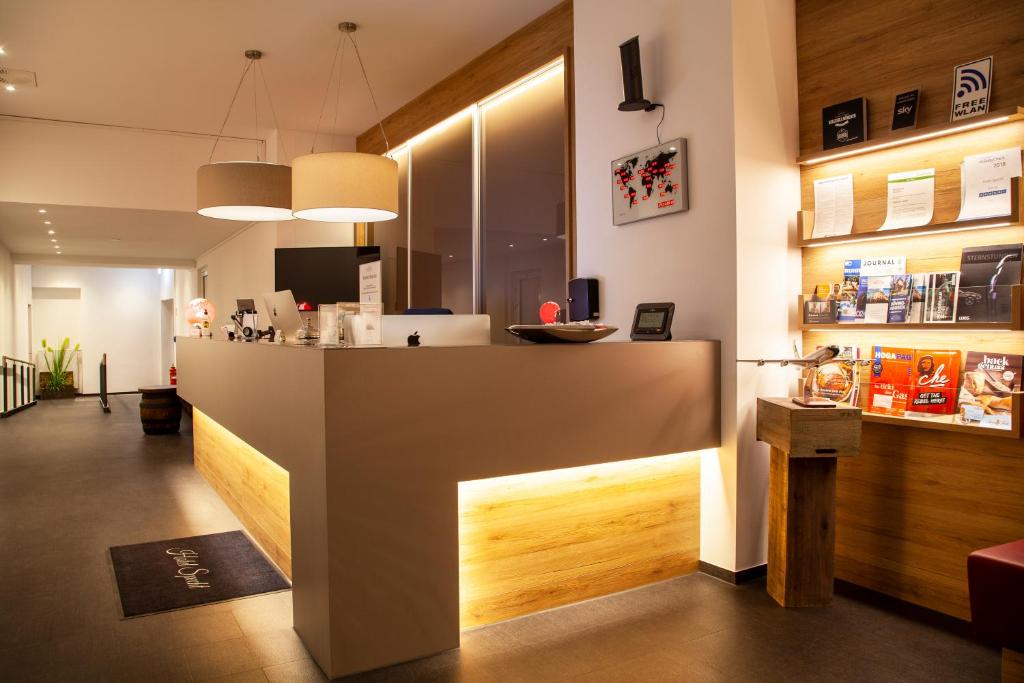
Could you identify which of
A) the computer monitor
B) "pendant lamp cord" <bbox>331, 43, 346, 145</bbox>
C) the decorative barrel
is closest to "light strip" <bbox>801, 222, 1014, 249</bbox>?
the computer monitor

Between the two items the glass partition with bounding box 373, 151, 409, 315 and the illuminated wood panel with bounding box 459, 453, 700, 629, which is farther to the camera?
the glass partition with bounding box 373, 151, 409, 315

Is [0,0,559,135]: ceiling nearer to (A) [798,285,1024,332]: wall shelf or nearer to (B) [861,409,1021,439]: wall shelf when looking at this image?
(A) [798,285,1024,332]: wall shelf

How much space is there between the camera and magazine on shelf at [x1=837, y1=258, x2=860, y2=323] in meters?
3.33

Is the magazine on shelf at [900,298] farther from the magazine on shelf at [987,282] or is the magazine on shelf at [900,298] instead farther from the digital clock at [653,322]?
the digital clock at [653,322]

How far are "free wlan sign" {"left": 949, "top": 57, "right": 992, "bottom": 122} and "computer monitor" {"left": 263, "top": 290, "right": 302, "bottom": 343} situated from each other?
3192 mm

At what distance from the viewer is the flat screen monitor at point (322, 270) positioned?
7.53 m

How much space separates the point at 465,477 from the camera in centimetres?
268

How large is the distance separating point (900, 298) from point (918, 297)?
0.25ft

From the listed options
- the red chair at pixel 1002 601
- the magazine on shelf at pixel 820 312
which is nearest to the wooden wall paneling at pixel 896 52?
the magazine on shelf at pixel 820 312

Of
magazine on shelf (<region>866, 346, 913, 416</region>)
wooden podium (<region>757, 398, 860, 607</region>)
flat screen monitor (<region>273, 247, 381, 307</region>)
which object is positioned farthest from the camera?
flat screen monitor (<region>273, 247, 381, 307</region>)

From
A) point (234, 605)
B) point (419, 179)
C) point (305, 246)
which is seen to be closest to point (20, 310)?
point (305, 246)

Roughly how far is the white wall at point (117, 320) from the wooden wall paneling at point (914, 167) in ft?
50.3

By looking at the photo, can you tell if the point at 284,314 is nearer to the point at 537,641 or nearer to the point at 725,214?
the point at 537,641

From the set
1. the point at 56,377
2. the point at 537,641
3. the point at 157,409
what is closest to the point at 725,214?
the point at 537,641
